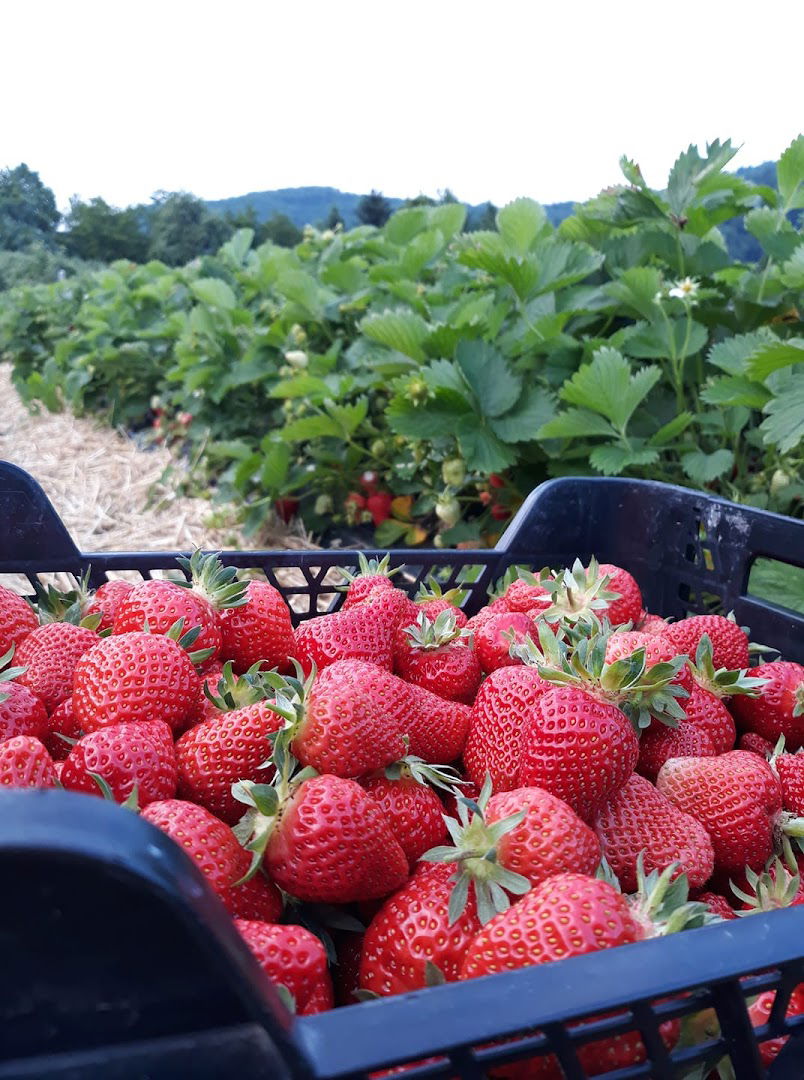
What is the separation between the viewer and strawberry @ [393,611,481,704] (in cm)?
97

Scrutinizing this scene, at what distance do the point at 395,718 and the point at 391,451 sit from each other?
2045 mm

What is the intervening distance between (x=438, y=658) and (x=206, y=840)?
0.40 meters

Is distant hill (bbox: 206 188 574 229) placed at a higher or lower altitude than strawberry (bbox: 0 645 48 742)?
higher

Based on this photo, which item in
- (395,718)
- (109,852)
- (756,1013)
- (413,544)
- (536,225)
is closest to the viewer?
(109,852)

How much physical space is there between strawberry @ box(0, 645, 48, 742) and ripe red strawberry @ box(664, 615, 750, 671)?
70cm

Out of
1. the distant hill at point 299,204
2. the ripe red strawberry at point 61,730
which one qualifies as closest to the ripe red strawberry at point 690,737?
the ripe red strawberry at point 61,730

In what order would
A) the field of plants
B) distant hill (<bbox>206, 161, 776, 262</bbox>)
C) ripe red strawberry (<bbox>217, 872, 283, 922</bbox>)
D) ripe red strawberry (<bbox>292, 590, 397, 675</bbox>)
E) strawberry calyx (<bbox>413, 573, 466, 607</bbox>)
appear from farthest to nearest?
distant hill (<bbox>206, 161, 776, 262</bbox>) < the field of plants < strawberry calyx (<bbox>413, 573, 466, 607</bbox>) < ripe red strawberry (<bbox>292, 590, 397, 675</bbox>) < ripe red strawberry (<bbox>217, 872, 283, 922</bbox>)

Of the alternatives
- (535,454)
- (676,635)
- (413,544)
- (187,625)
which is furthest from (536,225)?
(187,625)

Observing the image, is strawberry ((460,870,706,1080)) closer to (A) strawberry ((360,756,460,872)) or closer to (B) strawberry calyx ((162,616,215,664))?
(A) strawberry ((360,756,460,872))

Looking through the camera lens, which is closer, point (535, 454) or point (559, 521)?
point (559, 521)

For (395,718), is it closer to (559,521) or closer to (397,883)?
(397,883)

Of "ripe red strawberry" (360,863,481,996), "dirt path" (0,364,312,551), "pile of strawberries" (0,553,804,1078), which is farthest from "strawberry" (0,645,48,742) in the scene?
"dirt path" (0,364,312,551)

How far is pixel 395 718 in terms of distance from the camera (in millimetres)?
781

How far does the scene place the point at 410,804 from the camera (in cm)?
75
